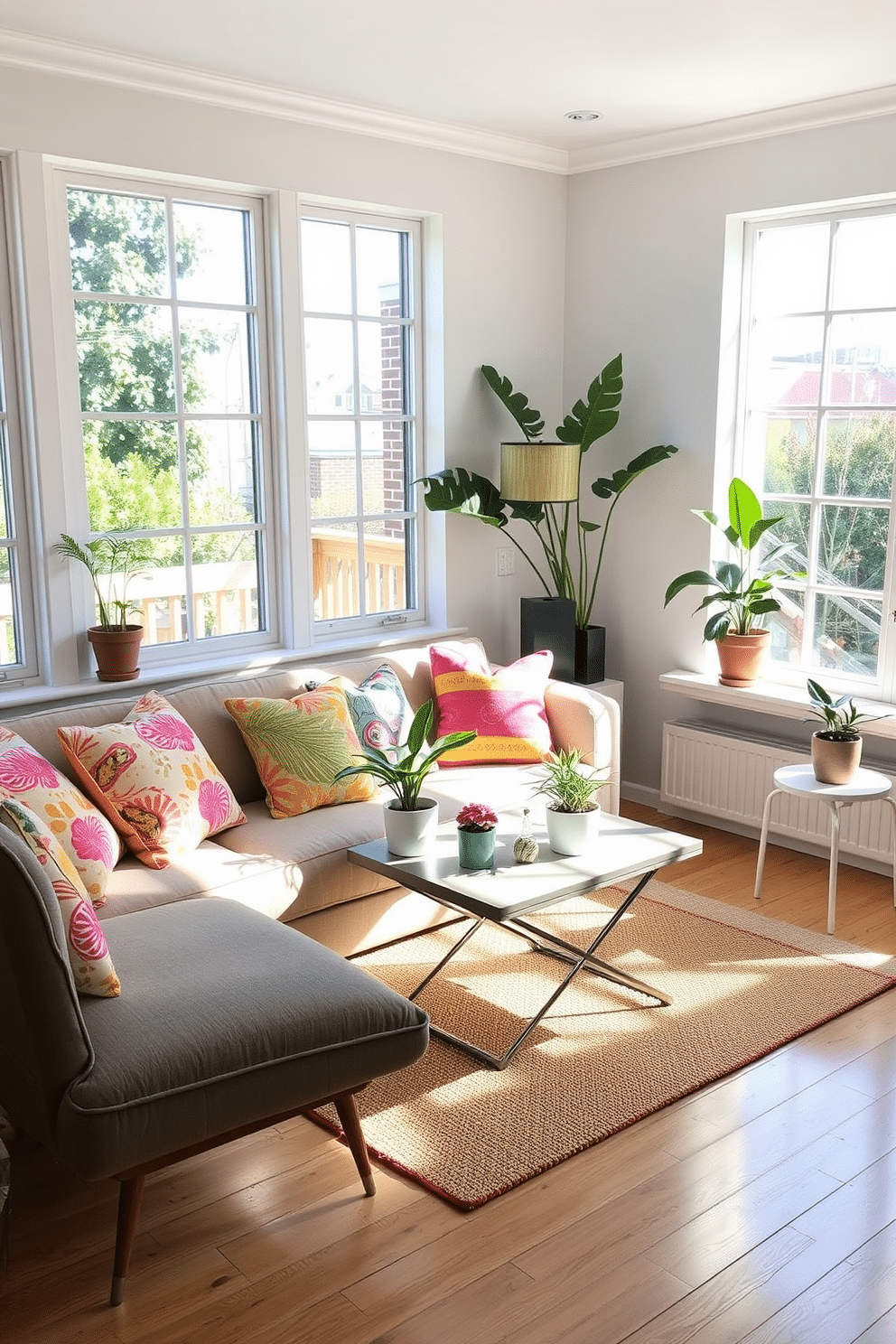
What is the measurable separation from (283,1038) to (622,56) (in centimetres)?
297

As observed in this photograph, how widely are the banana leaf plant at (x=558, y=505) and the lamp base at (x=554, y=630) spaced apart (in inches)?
7.6

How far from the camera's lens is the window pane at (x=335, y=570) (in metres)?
4.55

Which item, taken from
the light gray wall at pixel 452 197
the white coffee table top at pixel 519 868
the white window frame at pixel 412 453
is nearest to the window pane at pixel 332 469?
the white window frame at pixel 412 453

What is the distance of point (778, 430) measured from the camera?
4570mm

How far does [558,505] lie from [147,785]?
254cm

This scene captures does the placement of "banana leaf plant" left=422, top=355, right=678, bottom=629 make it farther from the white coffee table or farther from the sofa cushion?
the sofa cushion

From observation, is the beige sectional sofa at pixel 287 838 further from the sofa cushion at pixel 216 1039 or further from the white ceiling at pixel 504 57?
the white ceiling at pixel 504 57

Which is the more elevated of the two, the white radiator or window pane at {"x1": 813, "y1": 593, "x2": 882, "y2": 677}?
window pane at {"x1": 813, "y1": 593, "x2": 882, "y2": 677}

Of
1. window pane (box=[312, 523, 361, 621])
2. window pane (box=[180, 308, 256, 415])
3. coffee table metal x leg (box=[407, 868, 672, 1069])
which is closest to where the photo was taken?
coffee table metal x leg (box=[407, 868, 672, 1069])

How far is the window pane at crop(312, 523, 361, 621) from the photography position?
4.55 metres

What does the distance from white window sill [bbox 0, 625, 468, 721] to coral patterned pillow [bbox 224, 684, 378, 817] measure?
1.19 feet

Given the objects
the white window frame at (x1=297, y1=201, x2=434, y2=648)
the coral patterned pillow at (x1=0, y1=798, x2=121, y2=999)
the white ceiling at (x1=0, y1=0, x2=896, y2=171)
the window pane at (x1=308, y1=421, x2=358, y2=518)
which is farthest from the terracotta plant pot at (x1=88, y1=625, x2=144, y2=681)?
the white ceiling at (x1=0, y1=0, x2=896, y2=171)

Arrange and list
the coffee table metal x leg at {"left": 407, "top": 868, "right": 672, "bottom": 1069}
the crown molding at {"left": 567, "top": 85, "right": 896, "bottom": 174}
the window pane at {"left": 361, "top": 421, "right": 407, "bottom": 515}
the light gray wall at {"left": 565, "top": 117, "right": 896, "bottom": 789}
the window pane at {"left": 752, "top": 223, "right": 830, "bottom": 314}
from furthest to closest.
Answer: the window pane at {"left": 361, "top": 421, "right": 407, "bottom": 515}, the light gray wall at {"left": 565, "top": 117, "right": 896, "bottom": 789}, the window pane at {"left": 752, "top": 223, "right": 830, "bottom": 314}, the crown molding at {"left": 567, "top": 85, "right": 896, "bottom": 174}, the coffee table metal x leg at {"left": 407, "top": 868, "right": 672, "bottom": 1069}

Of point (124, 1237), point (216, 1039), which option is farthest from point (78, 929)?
point (124, 1237)
